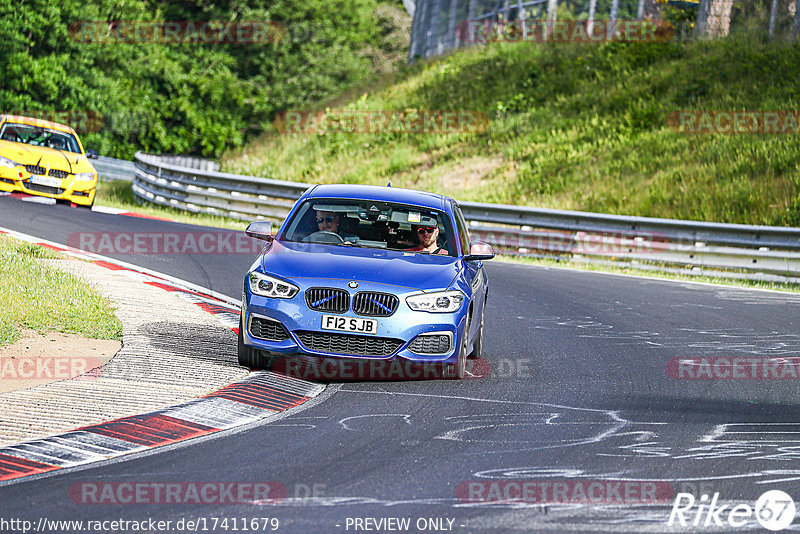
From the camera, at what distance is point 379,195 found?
10.2 metres

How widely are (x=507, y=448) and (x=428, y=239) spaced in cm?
345

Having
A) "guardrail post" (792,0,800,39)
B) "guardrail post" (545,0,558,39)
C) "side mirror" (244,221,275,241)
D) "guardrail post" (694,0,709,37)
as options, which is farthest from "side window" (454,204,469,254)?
"guardrail post" (545,0,558,39)

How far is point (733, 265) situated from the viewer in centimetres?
2020

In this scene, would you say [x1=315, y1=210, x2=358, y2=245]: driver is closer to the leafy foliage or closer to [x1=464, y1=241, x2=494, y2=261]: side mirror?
[x1=464, y1=241, x2=494, y2=261]: side mirror

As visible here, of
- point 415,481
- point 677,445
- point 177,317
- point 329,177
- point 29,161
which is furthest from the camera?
point 329,177

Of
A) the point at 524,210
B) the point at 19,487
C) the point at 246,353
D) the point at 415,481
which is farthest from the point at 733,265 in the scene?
the point at 19,487

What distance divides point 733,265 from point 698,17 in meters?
17.8

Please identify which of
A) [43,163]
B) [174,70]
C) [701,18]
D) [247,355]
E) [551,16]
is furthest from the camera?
[174,70]

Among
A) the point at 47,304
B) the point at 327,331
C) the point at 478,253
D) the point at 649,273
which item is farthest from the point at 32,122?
the point at 327,331

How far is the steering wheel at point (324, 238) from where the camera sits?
31.1 ft

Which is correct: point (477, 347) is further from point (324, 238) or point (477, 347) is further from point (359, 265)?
point (359, 265)

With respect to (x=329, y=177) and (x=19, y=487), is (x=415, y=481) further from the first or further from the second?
(x=329, y=177)

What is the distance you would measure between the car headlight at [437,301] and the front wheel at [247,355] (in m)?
1.28

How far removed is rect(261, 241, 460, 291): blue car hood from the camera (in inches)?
338
